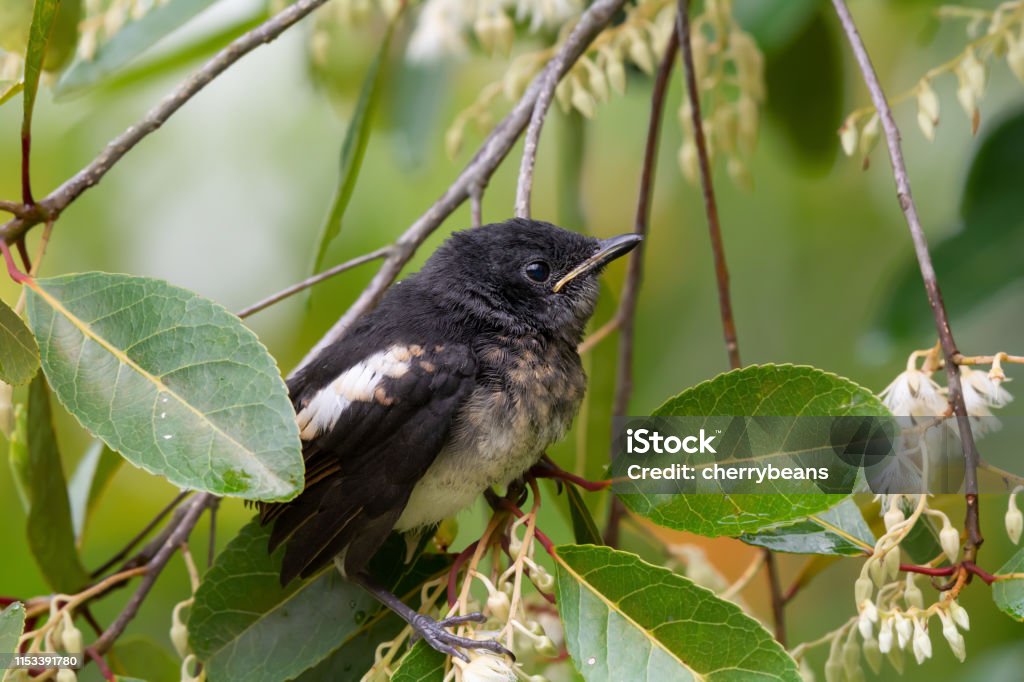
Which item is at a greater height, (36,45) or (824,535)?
(36,45)

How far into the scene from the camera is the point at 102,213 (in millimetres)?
4926

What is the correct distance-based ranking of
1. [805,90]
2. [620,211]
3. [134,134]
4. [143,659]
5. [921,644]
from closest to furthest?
[921,644] < [134,134] < [143,659] < [805,90] < [620,211]

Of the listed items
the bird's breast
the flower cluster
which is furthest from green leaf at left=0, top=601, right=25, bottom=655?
the flower cluster

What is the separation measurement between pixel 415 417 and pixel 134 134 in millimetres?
736

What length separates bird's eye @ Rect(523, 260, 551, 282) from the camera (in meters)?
2.38

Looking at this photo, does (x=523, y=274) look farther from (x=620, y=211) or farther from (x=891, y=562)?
(x=620, y=211)

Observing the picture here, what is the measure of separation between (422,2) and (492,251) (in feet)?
4.53

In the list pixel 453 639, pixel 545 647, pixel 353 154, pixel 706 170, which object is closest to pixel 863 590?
pixel 545 647

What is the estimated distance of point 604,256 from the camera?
240 centimetres

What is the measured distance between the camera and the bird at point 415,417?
2000 mm

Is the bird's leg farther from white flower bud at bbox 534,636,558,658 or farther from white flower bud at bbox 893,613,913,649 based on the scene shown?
white flower bud at bbox 893,613,913,649

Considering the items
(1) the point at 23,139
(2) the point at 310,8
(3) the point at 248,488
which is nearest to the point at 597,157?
(2) the point at 310,8

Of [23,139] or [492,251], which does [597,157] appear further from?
[23,139]

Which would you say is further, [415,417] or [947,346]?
[415,417]
